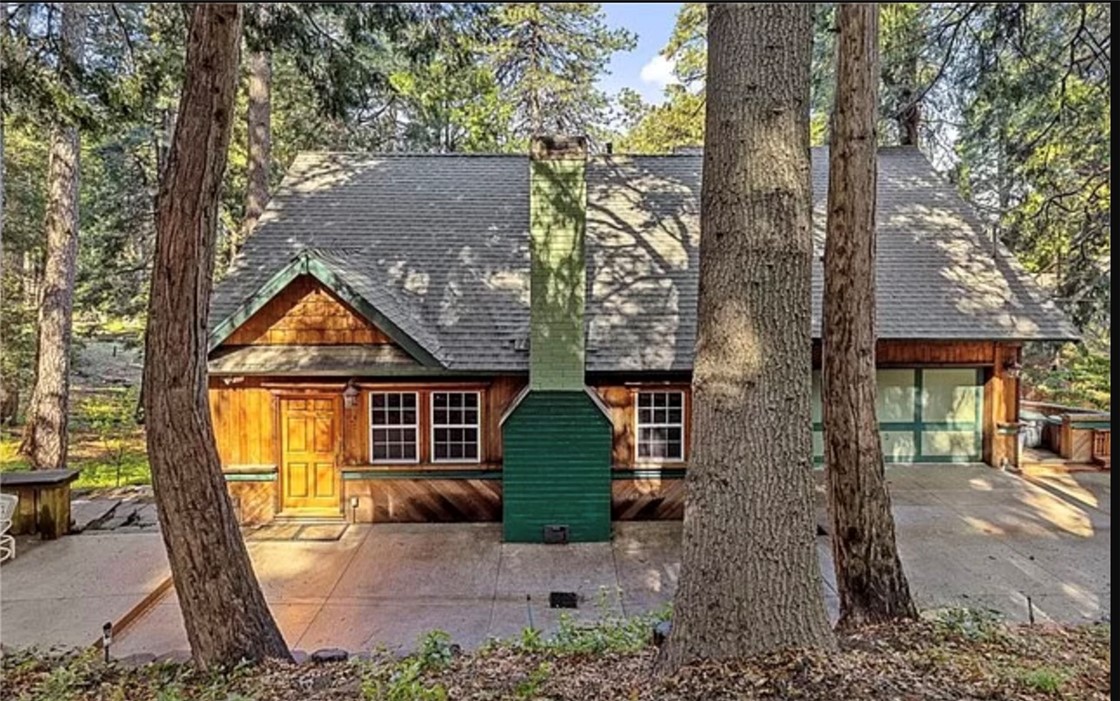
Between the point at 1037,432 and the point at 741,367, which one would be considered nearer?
the point at 741,367

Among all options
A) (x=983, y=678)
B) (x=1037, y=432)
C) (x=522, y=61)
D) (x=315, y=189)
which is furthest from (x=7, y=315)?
(x=1037, y=432)

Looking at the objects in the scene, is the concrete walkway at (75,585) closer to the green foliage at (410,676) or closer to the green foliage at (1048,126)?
the green foliage at (410,676)

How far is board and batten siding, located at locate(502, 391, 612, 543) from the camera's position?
8.62m

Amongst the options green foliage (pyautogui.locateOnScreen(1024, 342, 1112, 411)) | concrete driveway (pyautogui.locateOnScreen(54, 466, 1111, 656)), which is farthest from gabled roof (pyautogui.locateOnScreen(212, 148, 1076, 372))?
green foliage (pyautogui.locateOnScreen(1024, 342, 1112, 411))

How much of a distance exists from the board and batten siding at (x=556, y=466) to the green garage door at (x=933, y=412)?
558 centimetres

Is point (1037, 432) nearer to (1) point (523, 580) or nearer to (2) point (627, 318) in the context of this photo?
(2) point (627, 318)

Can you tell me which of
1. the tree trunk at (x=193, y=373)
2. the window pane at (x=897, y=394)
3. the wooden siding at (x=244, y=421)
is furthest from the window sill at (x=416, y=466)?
the window pane at (x=897, y=394)

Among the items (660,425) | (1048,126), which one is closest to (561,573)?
(660,425)

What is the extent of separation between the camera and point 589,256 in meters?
11.6

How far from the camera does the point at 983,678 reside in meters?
3.33

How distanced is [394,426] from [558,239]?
11.0 feet

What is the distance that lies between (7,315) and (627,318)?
41.5 feet

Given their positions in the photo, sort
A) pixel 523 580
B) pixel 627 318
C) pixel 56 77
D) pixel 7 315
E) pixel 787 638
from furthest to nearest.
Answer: pixel 7 315, pixel 627 318, pixel 523 580, pixel 56 77, pixel 787 638

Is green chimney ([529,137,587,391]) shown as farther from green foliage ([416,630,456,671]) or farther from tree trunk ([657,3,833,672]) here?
tree trunk ([657,3,833,672])
